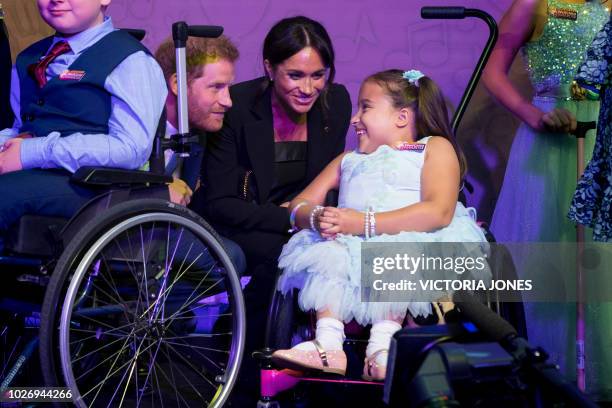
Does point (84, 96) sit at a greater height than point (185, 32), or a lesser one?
lesser

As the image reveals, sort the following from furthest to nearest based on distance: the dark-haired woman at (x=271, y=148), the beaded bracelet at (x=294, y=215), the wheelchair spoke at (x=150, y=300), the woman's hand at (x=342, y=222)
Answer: the dark-haired woman at (x=271, y=148) < the beaded bracelet at (x=294, y=215) < the woman's hand at (x=342, y=222) < the wheelchair spoke at (x=150, y=300)


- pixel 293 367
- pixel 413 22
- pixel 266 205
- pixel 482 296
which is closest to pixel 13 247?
pixel 293 367

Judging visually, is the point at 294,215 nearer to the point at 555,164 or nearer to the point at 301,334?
the point at 301,334

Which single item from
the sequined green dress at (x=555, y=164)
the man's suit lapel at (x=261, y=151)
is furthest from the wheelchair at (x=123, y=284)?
the sequined green dress at (x=555, y=164)

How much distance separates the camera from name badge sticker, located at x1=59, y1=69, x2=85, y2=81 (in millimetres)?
2555

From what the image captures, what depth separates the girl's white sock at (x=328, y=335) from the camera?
239 centimetres

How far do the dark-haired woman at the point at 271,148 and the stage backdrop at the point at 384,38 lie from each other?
80 centimetres

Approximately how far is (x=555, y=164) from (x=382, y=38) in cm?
108

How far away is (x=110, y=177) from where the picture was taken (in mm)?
2420

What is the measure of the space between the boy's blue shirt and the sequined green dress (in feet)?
4.66

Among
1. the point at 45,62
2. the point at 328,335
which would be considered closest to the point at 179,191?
the point at 45,62

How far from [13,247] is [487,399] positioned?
4.88 ft

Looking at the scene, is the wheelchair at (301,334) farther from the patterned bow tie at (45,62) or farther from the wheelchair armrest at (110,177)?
the patterned bow tie at (45,62)

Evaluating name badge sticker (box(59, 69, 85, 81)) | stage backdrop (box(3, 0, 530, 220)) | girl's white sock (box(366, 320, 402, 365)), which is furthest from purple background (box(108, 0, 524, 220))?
girl's white sock (box(366, 320, 402, 365))
